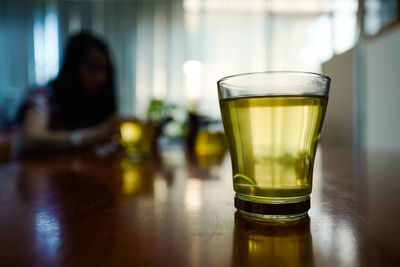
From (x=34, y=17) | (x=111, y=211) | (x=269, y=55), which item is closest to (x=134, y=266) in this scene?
(x=111, y=211)

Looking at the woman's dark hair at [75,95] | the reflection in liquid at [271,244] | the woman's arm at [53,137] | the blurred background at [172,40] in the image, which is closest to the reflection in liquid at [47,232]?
the reflection in liquid at [271,244]

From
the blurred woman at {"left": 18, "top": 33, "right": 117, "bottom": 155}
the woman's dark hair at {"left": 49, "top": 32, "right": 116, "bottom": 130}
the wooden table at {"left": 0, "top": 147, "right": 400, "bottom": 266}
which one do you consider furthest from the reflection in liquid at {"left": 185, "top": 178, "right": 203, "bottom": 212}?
the woman's dark hair at {"left": 49, "top": 32, "right": 116, "bottom": 130}

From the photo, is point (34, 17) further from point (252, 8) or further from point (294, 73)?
point (294, 73)

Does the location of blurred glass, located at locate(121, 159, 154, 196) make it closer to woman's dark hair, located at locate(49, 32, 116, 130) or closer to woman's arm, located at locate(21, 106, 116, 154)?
woman's arm, located at locate(21, 106, 116, 154)

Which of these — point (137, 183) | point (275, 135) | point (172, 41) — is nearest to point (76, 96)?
point (137, 183)

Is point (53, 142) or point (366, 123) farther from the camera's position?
point (366, 123)

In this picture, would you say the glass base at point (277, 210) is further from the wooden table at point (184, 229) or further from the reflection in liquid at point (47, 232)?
the reflection in liquid at point (47, 232)

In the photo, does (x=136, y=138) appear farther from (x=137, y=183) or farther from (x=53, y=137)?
(x=53, y=137)
